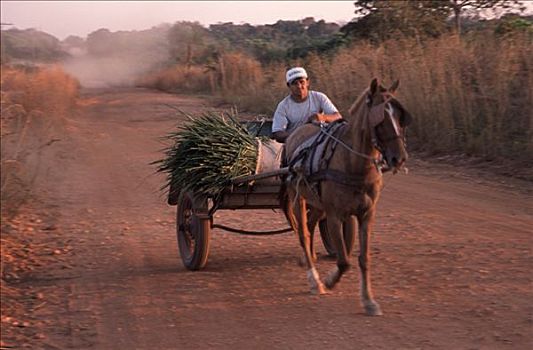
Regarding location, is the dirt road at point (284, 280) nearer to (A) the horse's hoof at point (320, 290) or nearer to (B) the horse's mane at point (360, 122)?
(A) the horse's hoof at point (320, 290)

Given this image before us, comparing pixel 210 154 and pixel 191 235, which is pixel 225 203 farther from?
pixel 191 235

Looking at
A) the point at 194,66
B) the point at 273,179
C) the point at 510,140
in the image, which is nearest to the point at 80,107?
the point at 194,66

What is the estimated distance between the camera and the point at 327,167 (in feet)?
22.1

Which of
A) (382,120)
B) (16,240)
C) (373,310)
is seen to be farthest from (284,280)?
(16,240)

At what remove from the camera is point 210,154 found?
8086 mm

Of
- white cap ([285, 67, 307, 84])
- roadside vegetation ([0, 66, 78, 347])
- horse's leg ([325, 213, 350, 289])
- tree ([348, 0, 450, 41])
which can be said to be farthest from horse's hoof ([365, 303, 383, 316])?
tree ([348, 0, 450, 41])

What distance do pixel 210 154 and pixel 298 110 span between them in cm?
98

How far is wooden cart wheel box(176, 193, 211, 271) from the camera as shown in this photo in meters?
8.23

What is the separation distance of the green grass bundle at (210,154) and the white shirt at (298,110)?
13.9 inches

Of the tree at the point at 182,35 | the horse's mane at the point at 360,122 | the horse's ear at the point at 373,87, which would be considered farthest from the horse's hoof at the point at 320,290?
the tree at the point at 182,35

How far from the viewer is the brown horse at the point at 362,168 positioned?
20.0 feet

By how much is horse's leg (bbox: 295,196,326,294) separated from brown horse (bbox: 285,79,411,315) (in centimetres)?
11

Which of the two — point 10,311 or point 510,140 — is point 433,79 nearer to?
point 510,140

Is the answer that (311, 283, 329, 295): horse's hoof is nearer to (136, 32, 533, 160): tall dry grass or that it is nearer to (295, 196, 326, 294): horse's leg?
(295, 196, 326, 294): horse's leg
